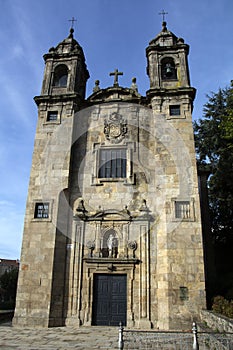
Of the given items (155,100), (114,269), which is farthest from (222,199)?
(114,269)

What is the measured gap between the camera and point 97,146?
48.9ft

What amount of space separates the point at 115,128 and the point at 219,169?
7.65 metres

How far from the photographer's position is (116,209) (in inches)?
529

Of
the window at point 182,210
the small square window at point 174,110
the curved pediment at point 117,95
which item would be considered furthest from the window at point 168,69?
the window at point 182,210

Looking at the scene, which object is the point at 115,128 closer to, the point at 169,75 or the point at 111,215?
the point at 169,75

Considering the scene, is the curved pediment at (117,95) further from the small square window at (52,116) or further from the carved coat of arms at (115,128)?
the small square window at (52,116)

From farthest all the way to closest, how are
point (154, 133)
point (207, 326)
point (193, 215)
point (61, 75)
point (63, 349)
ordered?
1. point (61, 75)
2. point (154, 133)
3. point (193, 215)
4. point (207, 326)
5. point (63, 349)

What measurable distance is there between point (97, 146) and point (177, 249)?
658cm

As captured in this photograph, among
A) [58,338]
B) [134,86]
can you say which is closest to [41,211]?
[58,338]

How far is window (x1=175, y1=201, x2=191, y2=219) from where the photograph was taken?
12492 mm

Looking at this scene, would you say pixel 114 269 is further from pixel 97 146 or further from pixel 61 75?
pixel 61 75

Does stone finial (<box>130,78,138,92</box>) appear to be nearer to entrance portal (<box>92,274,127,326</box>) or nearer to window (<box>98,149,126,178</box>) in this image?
window (<box>98,149,126,178</box>)

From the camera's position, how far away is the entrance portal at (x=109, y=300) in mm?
11945

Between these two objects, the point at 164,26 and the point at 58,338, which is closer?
the point at 58,338
